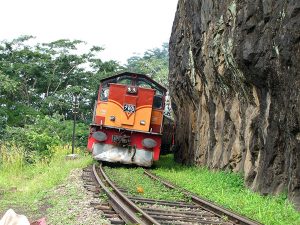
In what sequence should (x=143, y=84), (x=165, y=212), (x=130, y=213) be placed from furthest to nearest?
(x=143, y=84)
(x=165, y=212)
(x=130, y=213)

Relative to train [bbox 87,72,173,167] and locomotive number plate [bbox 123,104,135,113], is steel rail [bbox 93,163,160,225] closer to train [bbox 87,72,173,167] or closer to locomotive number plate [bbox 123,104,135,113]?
train [bbox 87,72,173,167]

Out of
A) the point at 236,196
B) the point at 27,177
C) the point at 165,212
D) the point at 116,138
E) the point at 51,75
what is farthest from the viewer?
the point at 51,75

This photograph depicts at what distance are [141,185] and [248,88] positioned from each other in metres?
3.76

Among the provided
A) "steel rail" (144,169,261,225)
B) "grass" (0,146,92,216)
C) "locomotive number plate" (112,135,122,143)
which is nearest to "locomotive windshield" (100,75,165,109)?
"locomotive number plate" (112,135,122,143)

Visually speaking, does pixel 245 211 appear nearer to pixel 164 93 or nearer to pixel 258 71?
pixel 258 71

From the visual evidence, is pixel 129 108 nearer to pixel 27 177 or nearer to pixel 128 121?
pixel 128 121

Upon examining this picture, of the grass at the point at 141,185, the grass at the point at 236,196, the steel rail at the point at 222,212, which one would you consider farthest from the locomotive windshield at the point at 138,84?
the steel rail at the point at 222,212

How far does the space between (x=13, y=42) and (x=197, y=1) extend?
79.1ft

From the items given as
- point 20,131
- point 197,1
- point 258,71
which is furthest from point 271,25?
point 20,131

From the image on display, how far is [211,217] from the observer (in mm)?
8328

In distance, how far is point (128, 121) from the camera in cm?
1778

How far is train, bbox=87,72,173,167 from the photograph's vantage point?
17266mm

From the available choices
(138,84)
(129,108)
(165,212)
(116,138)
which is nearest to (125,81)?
(138,84)

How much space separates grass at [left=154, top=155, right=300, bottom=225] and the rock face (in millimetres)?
342
